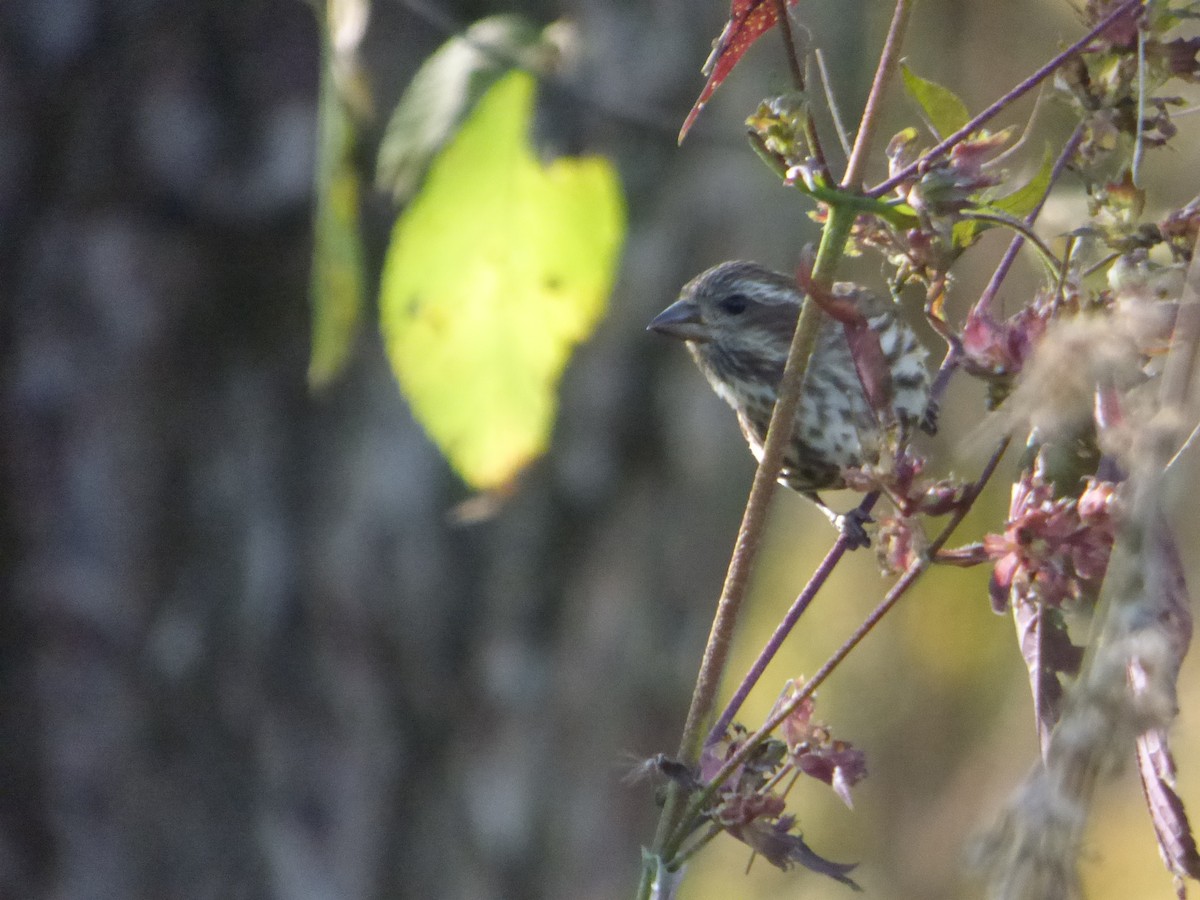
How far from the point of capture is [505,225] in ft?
4.99

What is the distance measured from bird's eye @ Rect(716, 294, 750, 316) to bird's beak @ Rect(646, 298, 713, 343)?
5 cm

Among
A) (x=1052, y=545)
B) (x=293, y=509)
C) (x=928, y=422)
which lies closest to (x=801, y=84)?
(x=1052, y=545)

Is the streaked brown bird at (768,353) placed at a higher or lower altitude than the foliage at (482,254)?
higher

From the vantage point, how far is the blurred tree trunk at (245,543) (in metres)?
3.77

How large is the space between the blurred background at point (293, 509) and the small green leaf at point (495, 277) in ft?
5.42

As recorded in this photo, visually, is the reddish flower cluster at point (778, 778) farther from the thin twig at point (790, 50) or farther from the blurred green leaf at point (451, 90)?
the blurred green leaf at point (451, 90)

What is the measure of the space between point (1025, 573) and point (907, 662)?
6.87 metres

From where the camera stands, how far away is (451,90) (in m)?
1.56

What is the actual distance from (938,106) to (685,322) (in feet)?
5.32

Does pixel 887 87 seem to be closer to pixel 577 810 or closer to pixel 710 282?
pixel 710 282

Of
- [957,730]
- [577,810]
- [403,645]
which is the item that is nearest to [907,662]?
[957,730]

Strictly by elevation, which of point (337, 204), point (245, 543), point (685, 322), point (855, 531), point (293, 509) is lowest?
point (855, 531)

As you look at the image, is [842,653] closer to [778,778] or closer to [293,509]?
Answer: [778,778]

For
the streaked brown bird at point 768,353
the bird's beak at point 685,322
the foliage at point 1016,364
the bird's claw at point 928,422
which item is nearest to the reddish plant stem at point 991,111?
the foliage at point 1016,364
